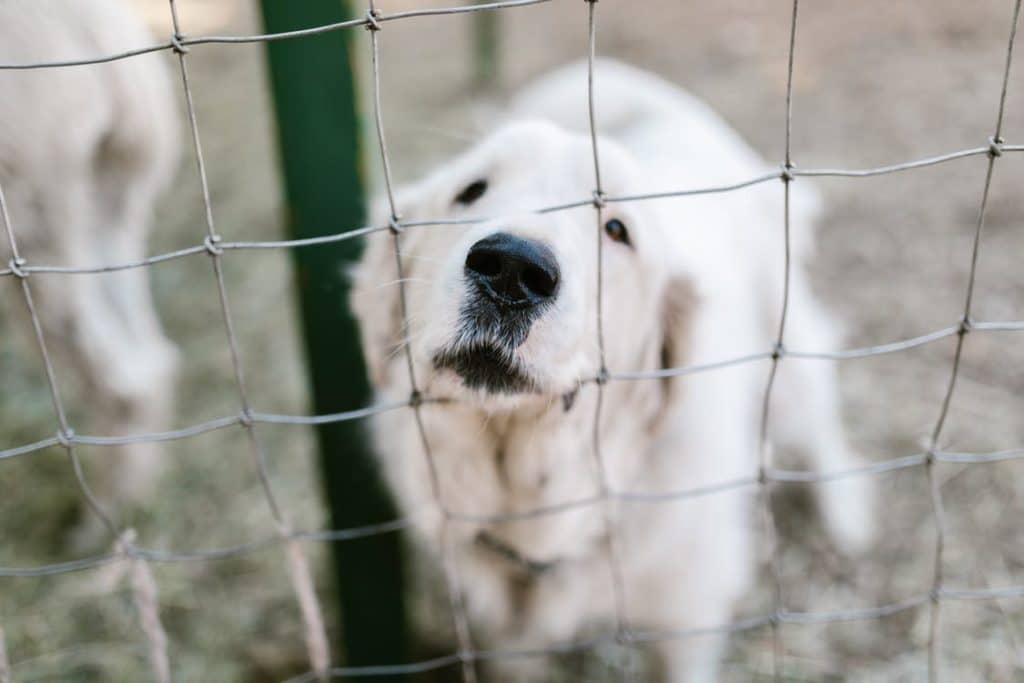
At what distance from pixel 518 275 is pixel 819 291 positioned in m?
2.38

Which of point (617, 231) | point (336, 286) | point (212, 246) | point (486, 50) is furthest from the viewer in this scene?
point (486, 50)

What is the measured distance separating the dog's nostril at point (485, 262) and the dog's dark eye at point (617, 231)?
36 centimetres

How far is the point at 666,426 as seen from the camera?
6.51 feet

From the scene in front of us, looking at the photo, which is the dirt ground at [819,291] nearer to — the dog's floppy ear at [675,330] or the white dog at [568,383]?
the white dog at [568,383]

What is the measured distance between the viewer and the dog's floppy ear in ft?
6.11

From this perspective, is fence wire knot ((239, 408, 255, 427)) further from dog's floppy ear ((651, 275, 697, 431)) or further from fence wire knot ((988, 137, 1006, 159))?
fence wire knot ((988, 137, 1006, 159))

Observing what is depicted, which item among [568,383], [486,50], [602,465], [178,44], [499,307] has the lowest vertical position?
[602,465]

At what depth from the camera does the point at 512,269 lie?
1.38 metres

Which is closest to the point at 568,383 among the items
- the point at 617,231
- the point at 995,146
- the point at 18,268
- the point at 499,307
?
the point at 499,307

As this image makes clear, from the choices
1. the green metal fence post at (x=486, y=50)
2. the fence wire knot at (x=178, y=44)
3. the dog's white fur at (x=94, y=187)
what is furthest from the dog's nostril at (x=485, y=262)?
the green metal fence post at (x=486, y=50)

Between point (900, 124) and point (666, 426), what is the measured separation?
3057mm

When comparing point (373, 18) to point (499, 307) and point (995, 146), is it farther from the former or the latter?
point (995, 146)

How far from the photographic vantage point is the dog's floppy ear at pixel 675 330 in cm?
186

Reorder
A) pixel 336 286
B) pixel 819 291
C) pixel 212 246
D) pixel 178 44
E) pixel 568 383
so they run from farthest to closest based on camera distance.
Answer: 1. pixel 819 291
2. pixel 336 286
3. pixel 568 383
4. pixel 212 246
5. pixel 178 44
